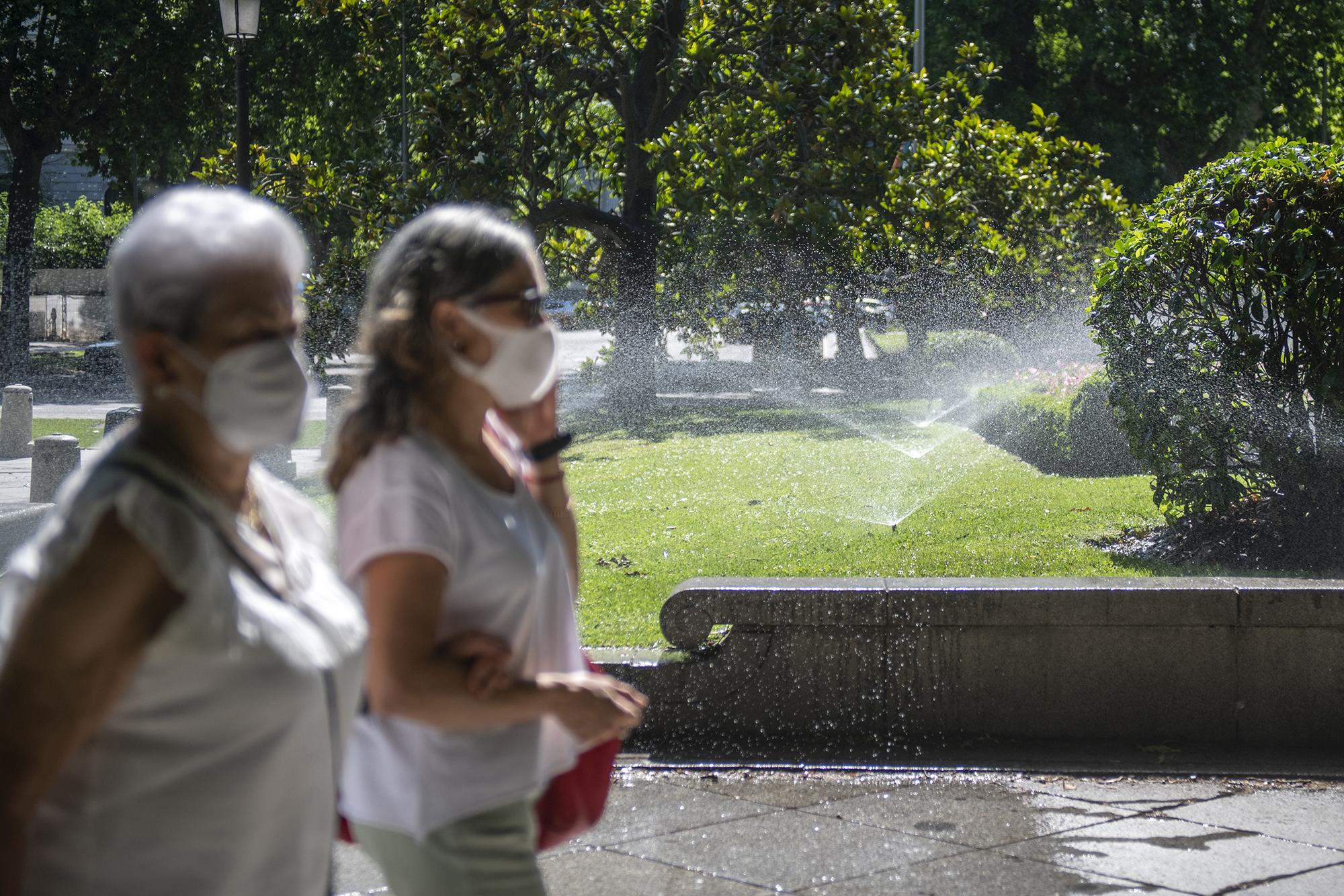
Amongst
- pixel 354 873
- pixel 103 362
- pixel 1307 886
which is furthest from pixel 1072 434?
pixel 103 362

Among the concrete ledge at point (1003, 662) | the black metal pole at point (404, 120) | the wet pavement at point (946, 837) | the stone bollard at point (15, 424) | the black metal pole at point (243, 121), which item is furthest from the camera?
the black metal pole at point (404, 120)

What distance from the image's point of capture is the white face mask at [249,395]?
5.75 ft

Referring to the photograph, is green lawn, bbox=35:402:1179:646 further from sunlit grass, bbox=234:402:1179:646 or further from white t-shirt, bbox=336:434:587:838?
white t-shirt, bbox=336:434:587:838

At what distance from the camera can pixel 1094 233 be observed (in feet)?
67.3

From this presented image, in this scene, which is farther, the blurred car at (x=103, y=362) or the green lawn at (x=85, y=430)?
the blurred car at (x=103, y=362)

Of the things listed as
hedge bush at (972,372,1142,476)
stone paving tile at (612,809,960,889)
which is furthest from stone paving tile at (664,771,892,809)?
hedge bush at (972,372,1142,476)

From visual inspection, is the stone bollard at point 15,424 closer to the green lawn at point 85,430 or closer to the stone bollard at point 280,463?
the green lawn at point 85,430

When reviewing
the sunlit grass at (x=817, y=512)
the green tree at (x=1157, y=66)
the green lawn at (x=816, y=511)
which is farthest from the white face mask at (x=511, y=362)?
the green tree at (x=1157, y=66)

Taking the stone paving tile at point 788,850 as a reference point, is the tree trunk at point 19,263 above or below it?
above

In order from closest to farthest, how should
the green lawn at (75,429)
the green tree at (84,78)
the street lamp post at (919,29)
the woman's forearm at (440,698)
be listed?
the woman's forearm at (440,698) → the green lawn at (75,429) → the street lamp post at (919,29) → the green tree at (84,78)

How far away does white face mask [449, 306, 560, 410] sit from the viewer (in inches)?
90.4

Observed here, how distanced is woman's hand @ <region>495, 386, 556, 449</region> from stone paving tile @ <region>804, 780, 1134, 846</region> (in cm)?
270

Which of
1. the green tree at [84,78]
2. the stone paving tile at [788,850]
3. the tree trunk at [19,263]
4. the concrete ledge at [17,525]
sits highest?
the green tree at [84,78]

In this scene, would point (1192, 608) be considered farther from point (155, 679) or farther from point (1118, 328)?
point (155, 679)
